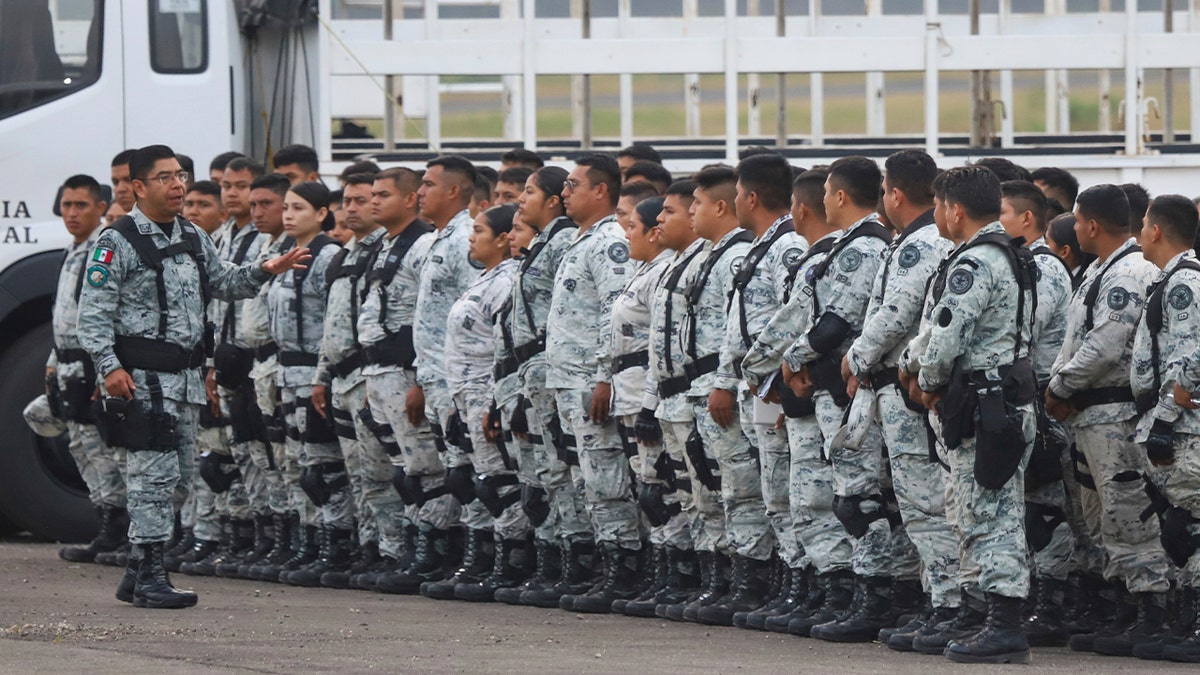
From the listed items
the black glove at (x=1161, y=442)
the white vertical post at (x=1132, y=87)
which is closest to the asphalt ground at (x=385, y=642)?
the black glove at (x=1161, y=442)

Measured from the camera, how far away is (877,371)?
26.4ft

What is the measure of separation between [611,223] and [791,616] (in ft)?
7.22

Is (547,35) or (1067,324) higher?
(547,35)

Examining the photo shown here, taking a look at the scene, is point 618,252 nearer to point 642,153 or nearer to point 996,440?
point 642,153

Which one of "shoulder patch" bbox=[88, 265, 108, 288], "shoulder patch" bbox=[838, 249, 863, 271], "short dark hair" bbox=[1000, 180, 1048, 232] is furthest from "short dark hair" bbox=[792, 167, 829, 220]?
"shoulder patch" bbox=[88, 265, 108, 288]

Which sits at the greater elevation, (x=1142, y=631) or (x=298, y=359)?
(x=298, y=359)

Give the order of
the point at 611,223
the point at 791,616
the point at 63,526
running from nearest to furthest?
1. the point at 791,616
2. the point at 611,223
3. the point at 63,526

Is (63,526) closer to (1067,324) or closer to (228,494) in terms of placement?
(228,494)

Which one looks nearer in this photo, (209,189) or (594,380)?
(594,380)

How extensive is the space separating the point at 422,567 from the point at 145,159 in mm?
2542

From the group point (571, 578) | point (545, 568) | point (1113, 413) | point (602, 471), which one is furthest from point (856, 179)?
point (545, 568)

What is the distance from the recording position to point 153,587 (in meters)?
9.48

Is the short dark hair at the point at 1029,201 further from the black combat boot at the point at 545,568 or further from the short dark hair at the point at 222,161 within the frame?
the short dark hair at the point at 222,161

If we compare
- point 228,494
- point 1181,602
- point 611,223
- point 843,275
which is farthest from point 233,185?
point 1181,602
